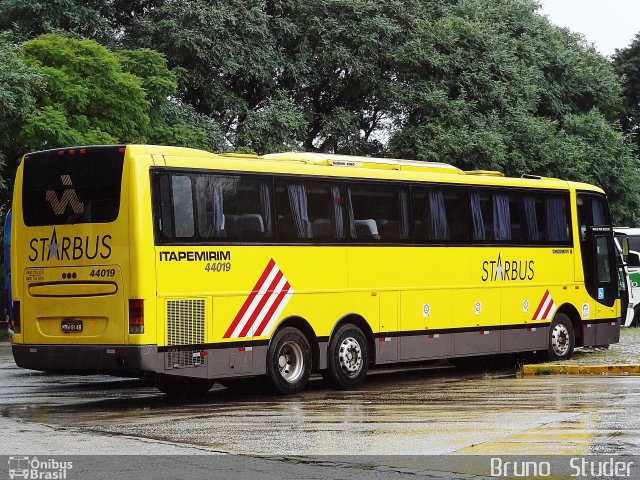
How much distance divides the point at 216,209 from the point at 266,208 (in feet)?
3.47

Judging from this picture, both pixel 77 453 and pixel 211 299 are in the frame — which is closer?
pixel 77 453

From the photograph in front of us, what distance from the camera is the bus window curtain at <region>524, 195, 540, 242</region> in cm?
2298

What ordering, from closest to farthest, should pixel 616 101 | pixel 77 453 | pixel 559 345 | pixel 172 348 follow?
1. pixel 77 453
2. pixel 172 348
3. pixel 559 345
4. pixel 616 101

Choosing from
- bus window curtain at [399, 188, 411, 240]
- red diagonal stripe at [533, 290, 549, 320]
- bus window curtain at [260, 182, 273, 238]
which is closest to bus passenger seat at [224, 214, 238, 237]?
bus window curtain at [260, 182, 273, 238]

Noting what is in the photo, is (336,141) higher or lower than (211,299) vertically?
higher

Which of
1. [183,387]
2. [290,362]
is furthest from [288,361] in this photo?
[183,387]

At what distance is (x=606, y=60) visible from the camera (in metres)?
59.8

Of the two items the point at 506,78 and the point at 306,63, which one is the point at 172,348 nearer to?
the point at 306,63

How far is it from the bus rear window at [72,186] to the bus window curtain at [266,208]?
2341mm

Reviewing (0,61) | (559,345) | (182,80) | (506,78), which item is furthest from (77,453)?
(506,78)

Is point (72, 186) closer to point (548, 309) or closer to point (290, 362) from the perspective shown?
point (290, 362)

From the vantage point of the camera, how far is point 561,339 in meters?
23.6

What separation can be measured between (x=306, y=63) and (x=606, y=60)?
1744 centimetres

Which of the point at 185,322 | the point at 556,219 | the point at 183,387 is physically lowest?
the point at 183,387
